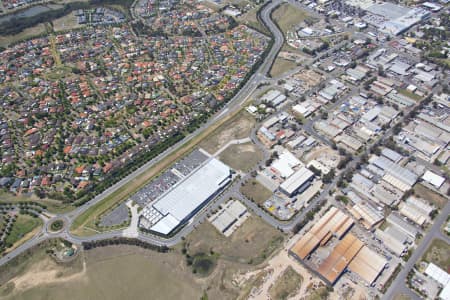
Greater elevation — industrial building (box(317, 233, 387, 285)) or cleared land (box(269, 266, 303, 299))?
industrial building (box(317, 233, 387, 285))

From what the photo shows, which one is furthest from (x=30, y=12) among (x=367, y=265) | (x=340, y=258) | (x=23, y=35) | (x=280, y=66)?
(x=367, y=265)

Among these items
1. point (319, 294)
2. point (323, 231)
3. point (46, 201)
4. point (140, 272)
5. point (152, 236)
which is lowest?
point (46, 201)

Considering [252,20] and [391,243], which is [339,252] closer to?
[391,243]

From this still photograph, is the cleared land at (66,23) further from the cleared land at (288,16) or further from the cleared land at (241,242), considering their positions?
the cleared land at (241,242)

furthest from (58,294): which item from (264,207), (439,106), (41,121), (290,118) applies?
(439,106)

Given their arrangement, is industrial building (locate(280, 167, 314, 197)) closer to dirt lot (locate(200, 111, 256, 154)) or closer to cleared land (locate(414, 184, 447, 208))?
dirt lot (locate(200, 111, 256, 154))

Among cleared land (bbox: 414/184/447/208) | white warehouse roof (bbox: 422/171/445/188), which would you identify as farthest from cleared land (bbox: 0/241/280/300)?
white warehouse roof (bbox: 422/171/445/188)
